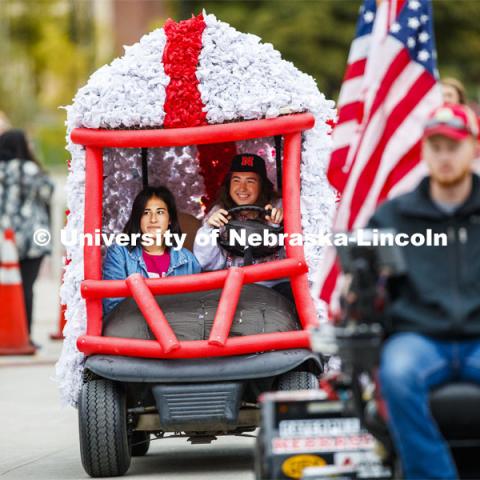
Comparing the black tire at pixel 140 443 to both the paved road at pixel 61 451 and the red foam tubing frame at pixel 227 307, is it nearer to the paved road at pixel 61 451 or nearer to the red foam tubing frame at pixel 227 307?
the paved road at pixel 61 451

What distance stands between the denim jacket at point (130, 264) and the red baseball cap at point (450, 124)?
3.14m

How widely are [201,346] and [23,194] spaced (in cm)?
603

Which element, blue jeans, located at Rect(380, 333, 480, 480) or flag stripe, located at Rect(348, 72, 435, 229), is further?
flag stripe, located at Rect(348, 72, 435, 229)

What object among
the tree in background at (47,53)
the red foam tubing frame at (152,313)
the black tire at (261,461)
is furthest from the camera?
the tree in background at (47,53)

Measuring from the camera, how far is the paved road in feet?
26.9

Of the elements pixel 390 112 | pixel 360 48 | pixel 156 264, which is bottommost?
pixel 156 264

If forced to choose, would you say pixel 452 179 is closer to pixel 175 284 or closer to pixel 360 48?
pixel 360 48

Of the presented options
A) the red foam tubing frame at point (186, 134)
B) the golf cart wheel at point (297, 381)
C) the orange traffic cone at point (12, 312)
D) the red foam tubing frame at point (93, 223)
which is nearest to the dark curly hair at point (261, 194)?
the red foam tubing frame at point (186, 134)

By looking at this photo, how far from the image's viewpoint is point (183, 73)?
26.9 feet

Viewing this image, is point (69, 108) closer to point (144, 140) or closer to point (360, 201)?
point (144, 140)

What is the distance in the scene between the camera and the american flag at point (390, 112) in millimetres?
6297

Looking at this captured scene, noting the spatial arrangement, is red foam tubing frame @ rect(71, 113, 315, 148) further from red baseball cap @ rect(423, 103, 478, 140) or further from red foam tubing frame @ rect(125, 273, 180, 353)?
red baseball cap @ rect(423, 103, 478, 140)

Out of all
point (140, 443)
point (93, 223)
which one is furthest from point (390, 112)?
point (140, 443)

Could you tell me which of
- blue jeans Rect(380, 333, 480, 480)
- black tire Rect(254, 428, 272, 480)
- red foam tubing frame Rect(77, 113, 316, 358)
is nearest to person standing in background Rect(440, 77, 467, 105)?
red foam tubing frame Rect(77, 113, 316, 358)
